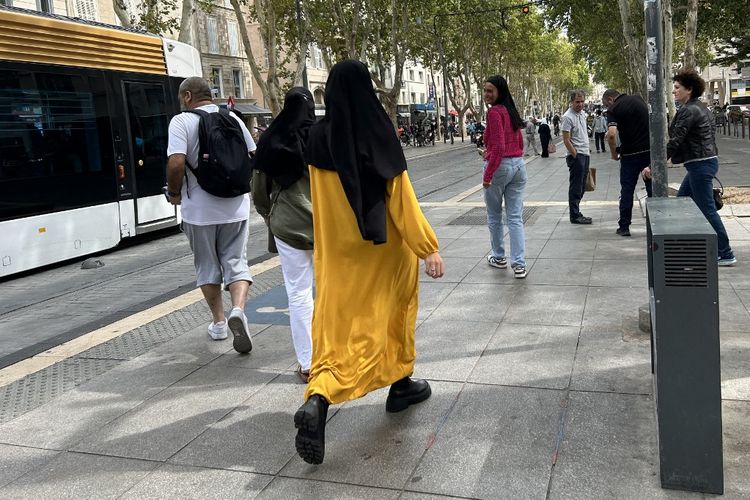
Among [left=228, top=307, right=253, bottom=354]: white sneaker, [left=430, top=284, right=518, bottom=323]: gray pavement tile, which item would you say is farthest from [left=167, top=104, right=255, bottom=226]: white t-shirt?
[left=430, top=284, right=518, bottom=323]: gray pavement tile

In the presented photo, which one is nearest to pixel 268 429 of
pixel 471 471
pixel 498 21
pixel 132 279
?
pixel 471 471

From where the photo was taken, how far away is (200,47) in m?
41.4

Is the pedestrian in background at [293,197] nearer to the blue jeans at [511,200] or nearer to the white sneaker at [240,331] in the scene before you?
the white sneaker at [240,331]

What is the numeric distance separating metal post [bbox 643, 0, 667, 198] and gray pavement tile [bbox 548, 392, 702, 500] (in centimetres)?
175

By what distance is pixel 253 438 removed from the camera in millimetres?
3586

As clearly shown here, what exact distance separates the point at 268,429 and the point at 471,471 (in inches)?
43.6

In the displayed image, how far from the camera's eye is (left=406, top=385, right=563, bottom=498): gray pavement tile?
2.98m

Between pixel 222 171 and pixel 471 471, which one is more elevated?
pixel 222 171

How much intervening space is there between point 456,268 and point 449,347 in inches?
103

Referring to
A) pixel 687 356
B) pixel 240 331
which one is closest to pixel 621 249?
pixel 240 331

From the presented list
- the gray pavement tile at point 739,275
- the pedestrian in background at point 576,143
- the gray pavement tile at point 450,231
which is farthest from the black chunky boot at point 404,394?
the pedestrian in background at point 576,143

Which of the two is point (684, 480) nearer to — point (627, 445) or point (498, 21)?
point (627, 445)

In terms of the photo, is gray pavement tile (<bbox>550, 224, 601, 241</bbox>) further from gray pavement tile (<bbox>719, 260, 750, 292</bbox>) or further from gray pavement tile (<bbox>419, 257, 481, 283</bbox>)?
gray pavement tile (<bbox>719, 260, 750, 292</bbox>)

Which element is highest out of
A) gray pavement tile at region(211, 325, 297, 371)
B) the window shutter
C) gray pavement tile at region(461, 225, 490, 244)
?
the window shutter
